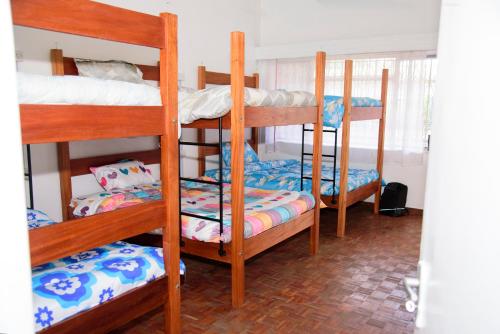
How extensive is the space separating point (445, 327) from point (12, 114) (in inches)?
37.0

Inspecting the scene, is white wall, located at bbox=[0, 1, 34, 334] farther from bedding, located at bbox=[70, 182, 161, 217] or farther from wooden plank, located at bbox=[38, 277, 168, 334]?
bedding, located at bbox=[70, 182, 161, 217]

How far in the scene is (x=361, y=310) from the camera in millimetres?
2867

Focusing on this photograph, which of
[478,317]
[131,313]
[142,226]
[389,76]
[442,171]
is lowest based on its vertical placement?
[131,313]

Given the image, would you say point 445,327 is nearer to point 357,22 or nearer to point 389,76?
point 389,76

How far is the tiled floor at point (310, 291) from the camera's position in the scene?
266 cm

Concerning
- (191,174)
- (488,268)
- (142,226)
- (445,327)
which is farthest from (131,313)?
(191,174)

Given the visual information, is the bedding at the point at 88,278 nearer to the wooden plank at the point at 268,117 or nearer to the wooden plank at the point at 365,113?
the wooden plank at the point at 268,117

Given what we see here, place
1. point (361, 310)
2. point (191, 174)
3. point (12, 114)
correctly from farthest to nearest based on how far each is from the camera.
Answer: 1. point (191, 174)
2. point (361, 310)
3. point (12, 114)

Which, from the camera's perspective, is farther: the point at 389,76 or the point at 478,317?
the point at 389,76

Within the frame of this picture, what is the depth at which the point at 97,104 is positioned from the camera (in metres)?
1.86

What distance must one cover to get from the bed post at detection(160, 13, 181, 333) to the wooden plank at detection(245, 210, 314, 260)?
76 centimetres

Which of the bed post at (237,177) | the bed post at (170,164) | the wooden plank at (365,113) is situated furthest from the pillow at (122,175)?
the wooden plank at (365,113)

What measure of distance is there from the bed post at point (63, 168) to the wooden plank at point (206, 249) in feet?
4.39

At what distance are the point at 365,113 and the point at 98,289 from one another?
3723 millimetres
